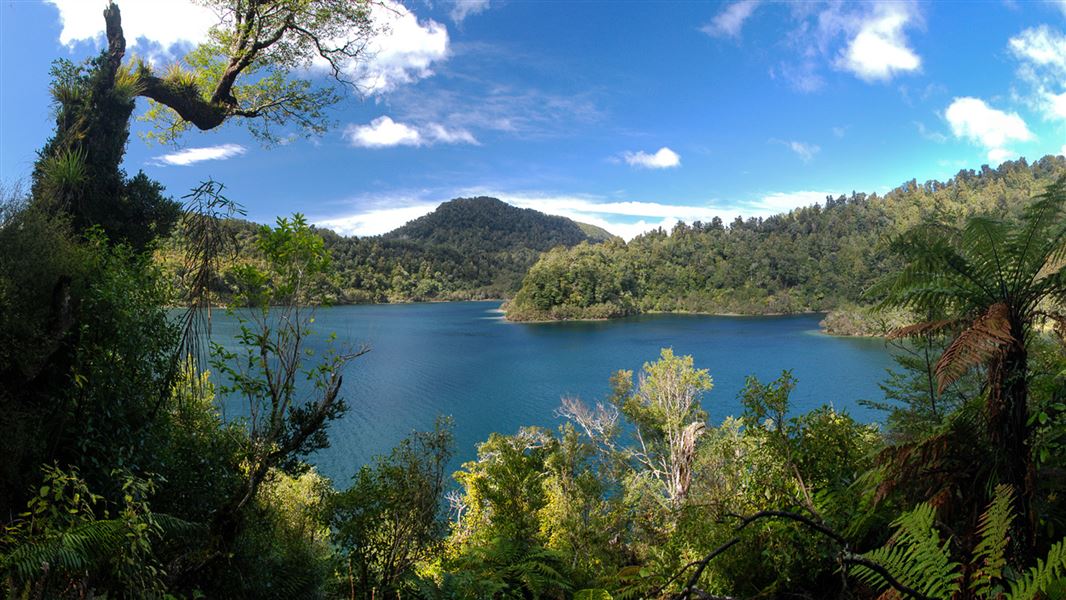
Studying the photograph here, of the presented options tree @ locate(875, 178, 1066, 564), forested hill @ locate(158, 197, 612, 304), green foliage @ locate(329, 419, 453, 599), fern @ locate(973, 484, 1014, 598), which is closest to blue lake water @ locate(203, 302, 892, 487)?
green foliage @ locate(329, 419, 453, 599)

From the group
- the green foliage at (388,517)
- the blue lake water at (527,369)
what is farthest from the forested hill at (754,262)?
the green foliage at (388,517)

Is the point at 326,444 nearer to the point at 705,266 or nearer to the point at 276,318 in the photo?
the point at 276,318

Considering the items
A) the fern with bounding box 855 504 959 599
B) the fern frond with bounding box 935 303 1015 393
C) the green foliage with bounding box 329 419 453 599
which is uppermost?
the fern frond with bounding box 935 303 1015 393

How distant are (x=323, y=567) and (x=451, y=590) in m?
3.98

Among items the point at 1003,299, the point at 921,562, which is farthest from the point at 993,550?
the point at 1003,299

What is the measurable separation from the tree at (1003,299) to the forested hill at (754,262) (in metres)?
78.6

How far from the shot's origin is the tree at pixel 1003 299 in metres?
2.23

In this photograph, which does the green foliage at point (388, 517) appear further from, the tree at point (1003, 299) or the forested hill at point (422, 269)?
the forested hill at point (422, 269)

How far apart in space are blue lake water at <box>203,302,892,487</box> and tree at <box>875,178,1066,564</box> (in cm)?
816

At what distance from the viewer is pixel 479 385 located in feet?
115

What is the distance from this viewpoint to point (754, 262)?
345 feet

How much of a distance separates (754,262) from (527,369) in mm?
78923

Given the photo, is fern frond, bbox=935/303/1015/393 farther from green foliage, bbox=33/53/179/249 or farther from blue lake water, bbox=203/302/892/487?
blue lake water, bbox=203/302/892/487

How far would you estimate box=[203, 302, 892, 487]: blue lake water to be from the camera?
25.2m
